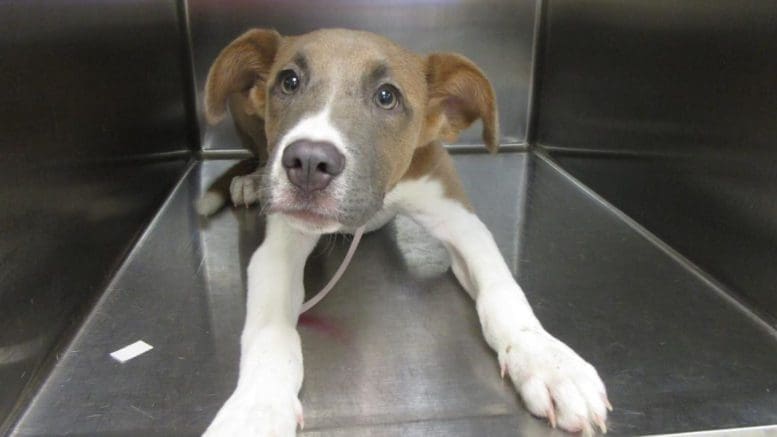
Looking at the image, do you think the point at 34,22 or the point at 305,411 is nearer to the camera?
the point at 305,411

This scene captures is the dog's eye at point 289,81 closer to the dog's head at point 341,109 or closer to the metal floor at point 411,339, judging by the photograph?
the dog's head at point 341,109

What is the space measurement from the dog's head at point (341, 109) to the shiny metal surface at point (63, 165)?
0.99ft

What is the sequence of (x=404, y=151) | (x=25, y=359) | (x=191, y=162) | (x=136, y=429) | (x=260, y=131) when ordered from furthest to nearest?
(x=191, y=162), (x=260, y=131), (x=404, y=151), (x=25, y=359), (x=136, y=429)

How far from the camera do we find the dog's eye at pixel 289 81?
156 centimetres

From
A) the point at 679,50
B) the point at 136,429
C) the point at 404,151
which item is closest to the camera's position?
the point at 136,429

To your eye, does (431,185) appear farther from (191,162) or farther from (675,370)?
(191,162)

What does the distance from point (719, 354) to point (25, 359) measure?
4.48 feet

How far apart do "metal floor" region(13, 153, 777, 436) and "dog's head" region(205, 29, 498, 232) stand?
0.27 metres

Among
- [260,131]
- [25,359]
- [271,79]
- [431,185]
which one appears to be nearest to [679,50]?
[431,185]

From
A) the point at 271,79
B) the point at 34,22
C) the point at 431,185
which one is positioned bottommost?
the point at 431,185

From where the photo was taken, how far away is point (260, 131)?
7.36 ft

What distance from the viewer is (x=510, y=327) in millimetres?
1285

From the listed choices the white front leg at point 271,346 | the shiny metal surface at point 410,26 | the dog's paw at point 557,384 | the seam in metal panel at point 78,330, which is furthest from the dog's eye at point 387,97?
the shiny metal surface at point 410,26

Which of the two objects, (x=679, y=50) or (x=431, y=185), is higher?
(x=679, y=50)
